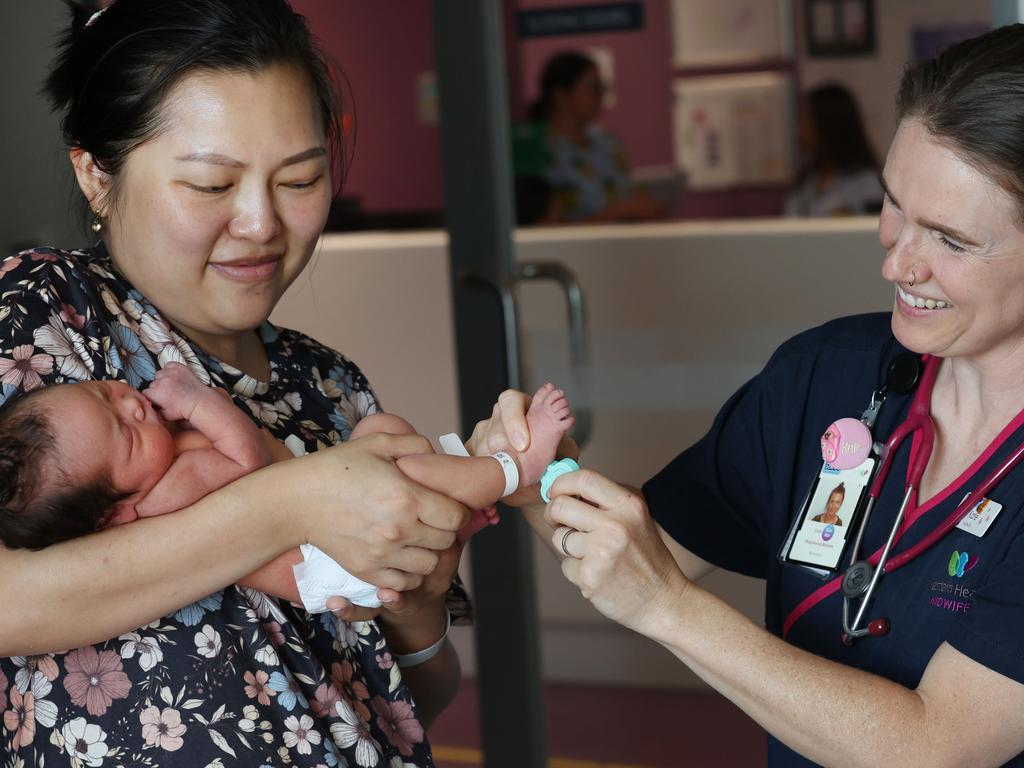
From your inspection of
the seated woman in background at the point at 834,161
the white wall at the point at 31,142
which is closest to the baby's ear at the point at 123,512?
the white wall at the point at 31,142

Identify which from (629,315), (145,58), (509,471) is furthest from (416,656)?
(629,315)

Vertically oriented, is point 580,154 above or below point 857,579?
above

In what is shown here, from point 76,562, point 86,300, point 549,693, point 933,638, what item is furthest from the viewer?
point 549,693

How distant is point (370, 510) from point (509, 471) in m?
0.26

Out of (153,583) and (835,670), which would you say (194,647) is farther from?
(835,670)

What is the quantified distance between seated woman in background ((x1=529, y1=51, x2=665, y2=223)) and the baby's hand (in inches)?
79.3

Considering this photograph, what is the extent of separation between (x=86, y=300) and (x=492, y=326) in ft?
6.05

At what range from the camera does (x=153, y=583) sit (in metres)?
1.24

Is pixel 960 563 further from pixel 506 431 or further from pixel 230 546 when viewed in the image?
pixel 230 546

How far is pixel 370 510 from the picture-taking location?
132 cm

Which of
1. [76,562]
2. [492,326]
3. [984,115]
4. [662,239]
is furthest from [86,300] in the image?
[662,239]

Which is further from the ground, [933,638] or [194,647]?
[194,647]

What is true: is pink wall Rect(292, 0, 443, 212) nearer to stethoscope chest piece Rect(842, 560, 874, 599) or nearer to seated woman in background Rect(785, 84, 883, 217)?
seated woman in background Rect(785, 84, 883, 217)

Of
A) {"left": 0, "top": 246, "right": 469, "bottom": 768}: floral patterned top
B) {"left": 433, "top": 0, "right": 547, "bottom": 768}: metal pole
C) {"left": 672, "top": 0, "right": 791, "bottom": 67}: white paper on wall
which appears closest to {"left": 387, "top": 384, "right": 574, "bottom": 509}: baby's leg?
{"left": 0, "top": 246, "right": 469, "bottom": 768}: floral patterned top
